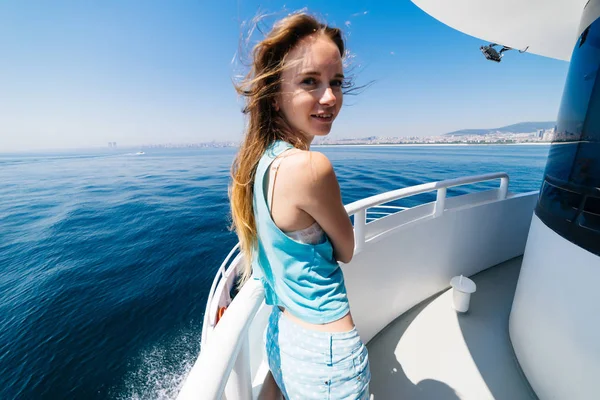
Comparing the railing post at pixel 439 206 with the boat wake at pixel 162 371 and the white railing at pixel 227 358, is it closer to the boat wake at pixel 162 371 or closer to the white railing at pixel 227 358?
the white railing at pixel 227 358

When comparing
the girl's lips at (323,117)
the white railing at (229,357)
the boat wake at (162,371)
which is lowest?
the boat wake at (162,371)

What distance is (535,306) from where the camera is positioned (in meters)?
1.38

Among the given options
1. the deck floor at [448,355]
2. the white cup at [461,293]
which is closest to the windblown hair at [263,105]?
the deck floor at [448,355]

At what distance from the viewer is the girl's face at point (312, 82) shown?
1.96 ft

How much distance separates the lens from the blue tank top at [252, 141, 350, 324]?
521 millimetres

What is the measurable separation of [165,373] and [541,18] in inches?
243

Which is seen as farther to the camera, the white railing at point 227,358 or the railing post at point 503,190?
the railing post at point 503,190

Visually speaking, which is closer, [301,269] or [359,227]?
[301,269]

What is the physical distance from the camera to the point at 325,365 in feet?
1.78

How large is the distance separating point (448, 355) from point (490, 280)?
116 cm

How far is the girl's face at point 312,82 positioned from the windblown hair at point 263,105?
3cm

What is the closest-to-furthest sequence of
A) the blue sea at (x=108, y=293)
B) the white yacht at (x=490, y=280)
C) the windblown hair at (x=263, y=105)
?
the windblown hair at (x=263, y=105) → the white yacht at (x=490, y=280) → the blue sea at (x=108, y=293)

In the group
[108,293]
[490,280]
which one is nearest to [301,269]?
[490,280]

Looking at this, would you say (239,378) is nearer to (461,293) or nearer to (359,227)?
(359,227)
